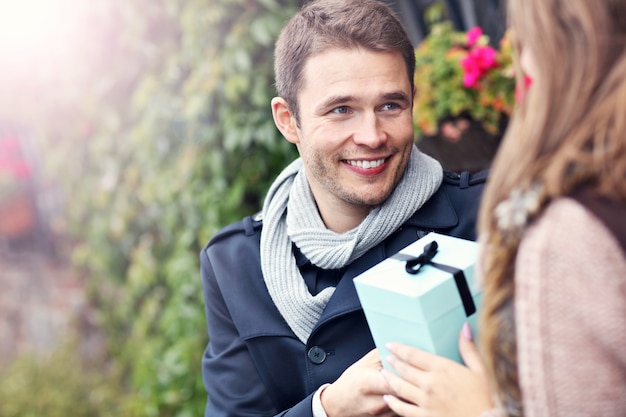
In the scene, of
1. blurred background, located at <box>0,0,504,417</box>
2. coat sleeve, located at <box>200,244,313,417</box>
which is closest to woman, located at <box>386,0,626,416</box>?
coat sleeve, located at <box>200,244,313,417</box>

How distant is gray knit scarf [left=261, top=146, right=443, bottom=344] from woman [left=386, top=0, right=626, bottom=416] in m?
0.78

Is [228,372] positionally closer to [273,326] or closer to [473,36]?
[273,326]

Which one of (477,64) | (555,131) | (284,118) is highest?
(555,131)

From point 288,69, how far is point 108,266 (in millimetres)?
3161

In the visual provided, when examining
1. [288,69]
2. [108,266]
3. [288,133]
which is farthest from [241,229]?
[108,266]

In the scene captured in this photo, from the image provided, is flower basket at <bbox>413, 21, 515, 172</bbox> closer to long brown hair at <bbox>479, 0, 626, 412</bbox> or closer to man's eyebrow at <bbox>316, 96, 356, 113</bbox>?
man's eyebrow at <bbox>316, 96, 356, 113</bbox>

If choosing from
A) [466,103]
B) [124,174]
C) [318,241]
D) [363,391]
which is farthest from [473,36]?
[124,174]

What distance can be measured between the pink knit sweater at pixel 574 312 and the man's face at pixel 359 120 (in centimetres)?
87

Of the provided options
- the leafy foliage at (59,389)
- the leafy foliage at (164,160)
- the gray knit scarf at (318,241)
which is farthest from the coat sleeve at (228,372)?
the leafy foliage at (59,389)

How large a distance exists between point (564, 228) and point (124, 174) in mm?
3927

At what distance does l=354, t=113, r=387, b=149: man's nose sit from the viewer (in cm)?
184

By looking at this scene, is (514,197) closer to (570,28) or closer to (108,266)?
(570,28)

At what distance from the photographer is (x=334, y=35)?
6.18 ft

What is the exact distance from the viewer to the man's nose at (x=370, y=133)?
184cm
